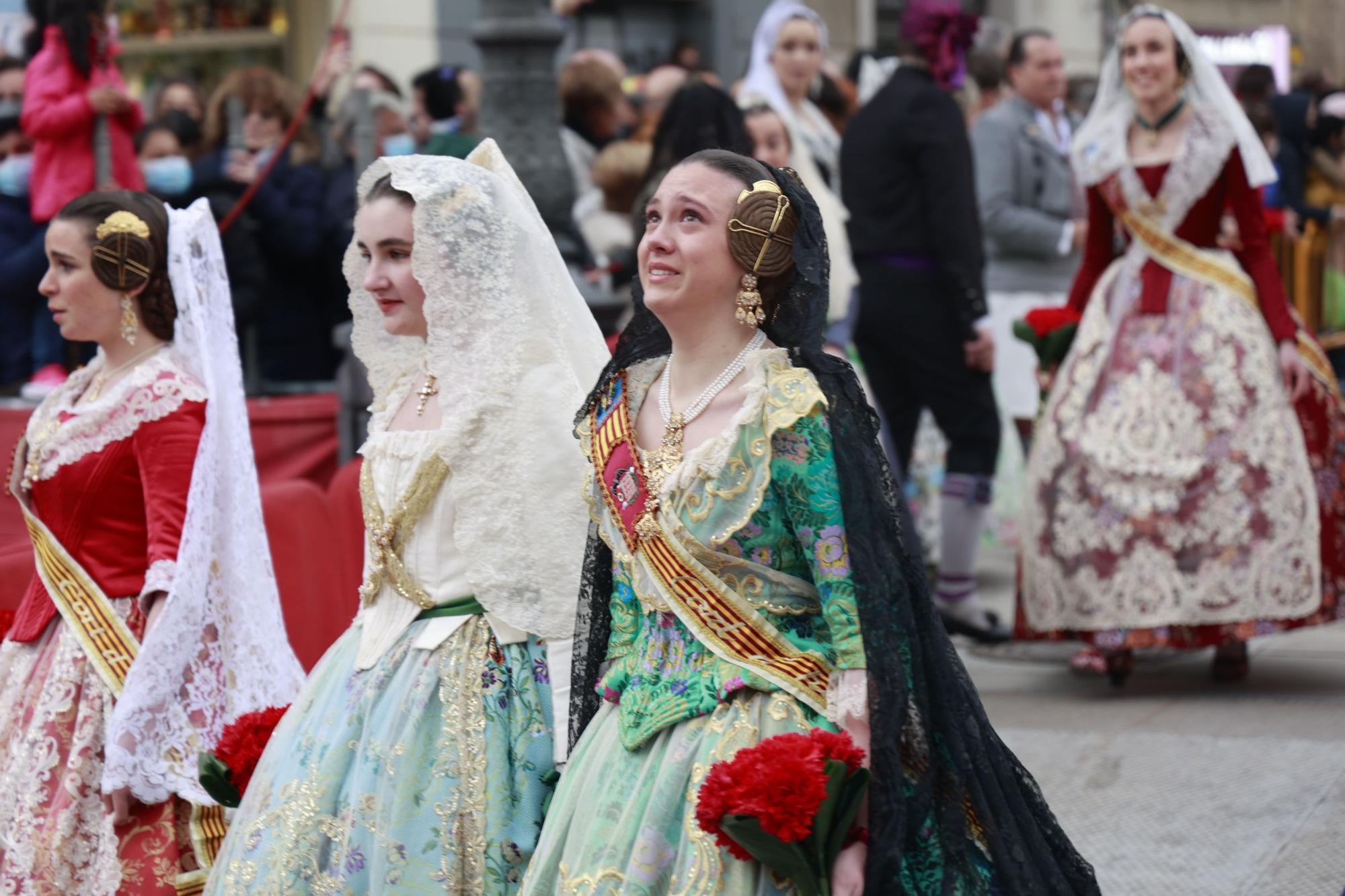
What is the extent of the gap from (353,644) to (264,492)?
1861 mm

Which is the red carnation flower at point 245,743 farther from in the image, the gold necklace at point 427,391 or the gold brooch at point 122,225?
the gold brooch at point 122,225

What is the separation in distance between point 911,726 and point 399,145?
6627mm

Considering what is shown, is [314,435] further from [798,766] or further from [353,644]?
[798,766]

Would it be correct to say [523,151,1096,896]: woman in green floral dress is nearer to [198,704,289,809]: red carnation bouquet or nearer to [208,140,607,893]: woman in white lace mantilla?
[208,140,607,893]: woman in white lace mantilla

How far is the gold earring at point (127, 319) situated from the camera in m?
4.20

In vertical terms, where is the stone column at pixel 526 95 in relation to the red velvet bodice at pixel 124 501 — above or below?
above

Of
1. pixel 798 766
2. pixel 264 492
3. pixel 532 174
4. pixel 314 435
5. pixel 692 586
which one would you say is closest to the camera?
pixel 798 766

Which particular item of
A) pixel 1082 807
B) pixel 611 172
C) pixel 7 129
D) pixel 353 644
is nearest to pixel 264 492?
pixel 353 644

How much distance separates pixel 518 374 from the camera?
142 inches

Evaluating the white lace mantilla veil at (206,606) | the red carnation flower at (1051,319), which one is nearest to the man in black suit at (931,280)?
the red carnation flower at (1051,319)

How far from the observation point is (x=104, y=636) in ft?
13.3

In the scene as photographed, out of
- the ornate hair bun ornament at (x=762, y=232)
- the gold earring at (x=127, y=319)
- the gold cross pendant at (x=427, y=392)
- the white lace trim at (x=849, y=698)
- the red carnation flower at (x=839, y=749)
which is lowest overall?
the red carnation flower at (x=839, y=749)

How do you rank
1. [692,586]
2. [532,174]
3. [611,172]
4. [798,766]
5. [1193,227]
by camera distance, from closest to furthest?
[798,766]
[692,586]
[1193,227]
[532,174]
[611,172]

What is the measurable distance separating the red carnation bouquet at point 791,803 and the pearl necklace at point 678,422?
508 mm
